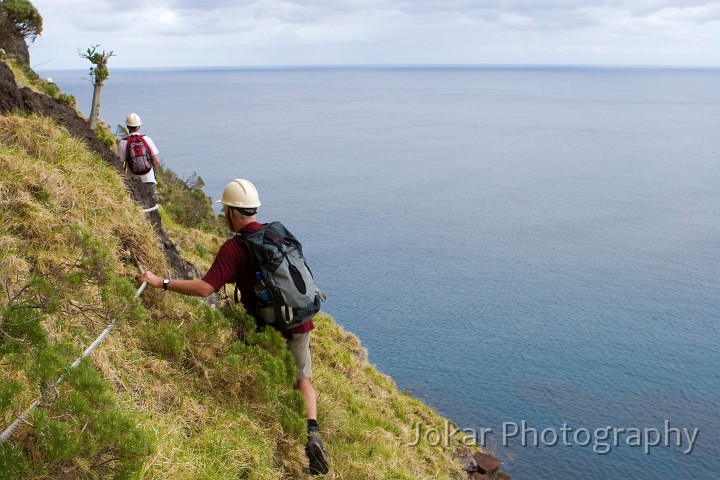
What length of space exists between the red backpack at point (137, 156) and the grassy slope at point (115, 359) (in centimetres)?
267

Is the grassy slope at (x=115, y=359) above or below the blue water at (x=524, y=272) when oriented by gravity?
above

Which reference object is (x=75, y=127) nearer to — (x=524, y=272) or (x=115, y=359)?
(x=115, y=359)

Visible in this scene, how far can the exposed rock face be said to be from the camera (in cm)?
1057

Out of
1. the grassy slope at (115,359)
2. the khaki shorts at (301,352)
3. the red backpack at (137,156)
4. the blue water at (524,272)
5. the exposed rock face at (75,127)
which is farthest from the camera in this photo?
the blue water at (524,272)

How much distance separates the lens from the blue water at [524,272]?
141 feet

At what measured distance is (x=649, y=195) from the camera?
96.1 meters

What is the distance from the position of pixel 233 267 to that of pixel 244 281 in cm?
32

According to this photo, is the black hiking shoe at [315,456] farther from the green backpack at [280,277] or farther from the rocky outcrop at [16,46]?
A: the rocky outcrop at [16,46]

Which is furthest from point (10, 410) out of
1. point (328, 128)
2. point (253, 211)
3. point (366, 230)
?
point (328, 128)

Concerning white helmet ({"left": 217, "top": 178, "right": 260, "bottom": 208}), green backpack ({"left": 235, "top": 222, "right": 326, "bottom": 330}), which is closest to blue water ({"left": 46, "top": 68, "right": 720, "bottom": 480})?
green backpack ({"left": 235, "top": 222, "right": 326, "bottom": 330})

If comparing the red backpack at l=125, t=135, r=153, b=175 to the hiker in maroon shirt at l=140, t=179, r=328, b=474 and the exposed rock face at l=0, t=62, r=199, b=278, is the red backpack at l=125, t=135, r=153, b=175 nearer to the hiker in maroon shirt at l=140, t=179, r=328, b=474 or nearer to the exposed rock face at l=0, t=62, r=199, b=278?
the exposed rock face at l=0, t=62, r=199, b=278

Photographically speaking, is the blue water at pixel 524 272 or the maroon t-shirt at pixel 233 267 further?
the blue water at pixel 524 272

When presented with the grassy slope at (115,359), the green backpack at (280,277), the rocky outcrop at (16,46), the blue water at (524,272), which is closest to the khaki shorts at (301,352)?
the grassy slope at (115,359)

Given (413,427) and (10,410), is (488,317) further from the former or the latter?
(10,410)
